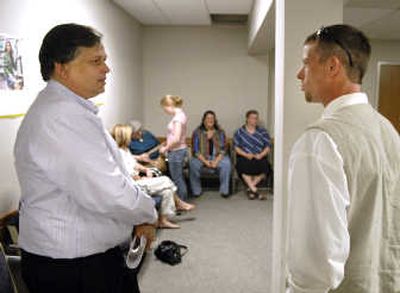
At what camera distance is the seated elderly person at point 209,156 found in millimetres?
5297

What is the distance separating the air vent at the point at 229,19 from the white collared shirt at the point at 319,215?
16.3ft

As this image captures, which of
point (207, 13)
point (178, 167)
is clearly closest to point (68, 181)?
point (178, 167)

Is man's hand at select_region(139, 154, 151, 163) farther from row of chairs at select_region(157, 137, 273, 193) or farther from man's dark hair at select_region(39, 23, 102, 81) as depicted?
man's dark hair at select_region(39, 23, 102, 81)

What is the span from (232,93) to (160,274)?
153 inches

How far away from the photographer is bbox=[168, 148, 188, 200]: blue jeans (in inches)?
191

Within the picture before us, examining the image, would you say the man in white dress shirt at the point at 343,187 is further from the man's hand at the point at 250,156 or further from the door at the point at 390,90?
the door at the point at 390,90

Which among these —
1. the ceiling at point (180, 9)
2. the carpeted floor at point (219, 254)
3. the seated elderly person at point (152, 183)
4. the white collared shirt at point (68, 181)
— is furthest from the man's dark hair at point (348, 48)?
the ceiling at point (180, 9)

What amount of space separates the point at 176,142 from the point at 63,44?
11.6 feet

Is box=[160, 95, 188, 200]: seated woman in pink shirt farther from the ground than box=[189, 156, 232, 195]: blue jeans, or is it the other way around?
box=[160, 95, 188, 200]: seated woman in pink shirt

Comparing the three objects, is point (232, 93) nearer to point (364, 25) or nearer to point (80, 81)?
point (364, 25)

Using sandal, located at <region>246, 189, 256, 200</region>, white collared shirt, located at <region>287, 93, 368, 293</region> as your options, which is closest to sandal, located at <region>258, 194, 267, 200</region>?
sandal, located at <region>246, 189, 256, 200</region>

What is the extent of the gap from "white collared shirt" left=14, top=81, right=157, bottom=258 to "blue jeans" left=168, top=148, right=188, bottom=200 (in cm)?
358

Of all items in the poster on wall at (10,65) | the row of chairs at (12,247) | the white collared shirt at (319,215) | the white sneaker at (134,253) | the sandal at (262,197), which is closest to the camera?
the white collared shirt at (319,215)

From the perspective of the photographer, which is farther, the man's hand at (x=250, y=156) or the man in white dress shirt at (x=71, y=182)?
the man's hand at (x=250, y=156)
